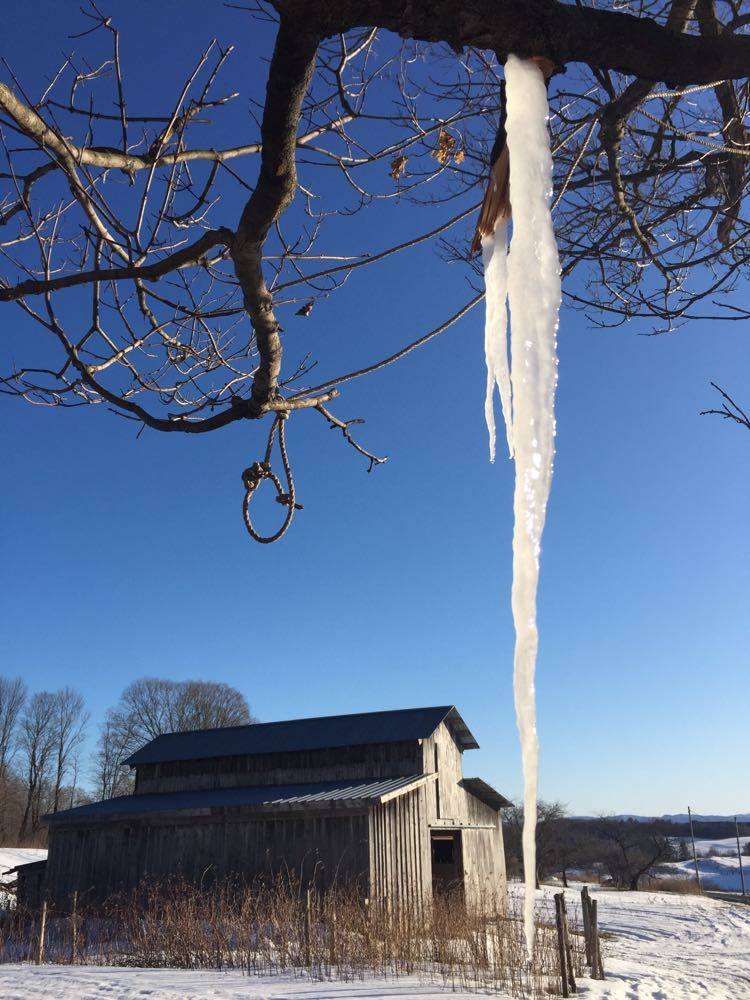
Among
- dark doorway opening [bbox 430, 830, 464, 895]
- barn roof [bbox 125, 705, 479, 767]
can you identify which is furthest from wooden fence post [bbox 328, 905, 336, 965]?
dark doorway opening [bbox 430, 830, 464, 895]

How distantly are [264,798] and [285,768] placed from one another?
262 centimetres

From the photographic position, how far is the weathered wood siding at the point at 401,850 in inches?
632

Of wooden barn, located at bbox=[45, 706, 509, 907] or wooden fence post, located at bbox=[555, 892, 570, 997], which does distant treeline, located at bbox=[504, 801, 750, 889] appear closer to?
wooden barn, located at bbox=[45, 706, 509, 907]

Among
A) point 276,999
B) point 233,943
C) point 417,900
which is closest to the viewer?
point 276,999

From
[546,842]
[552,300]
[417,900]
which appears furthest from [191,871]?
[546,842]

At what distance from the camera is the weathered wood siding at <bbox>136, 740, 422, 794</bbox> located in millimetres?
19375

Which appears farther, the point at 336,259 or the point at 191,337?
the point at 191,337

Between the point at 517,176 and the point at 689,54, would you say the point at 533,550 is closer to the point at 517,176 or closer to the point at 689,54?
the point at 517,176

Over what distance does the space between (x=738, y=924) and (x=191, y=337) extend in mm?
28587

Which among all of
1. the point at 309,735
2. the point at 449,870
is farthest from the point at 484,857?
the point at 309,735

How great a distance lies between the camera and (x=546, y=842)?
148 ft

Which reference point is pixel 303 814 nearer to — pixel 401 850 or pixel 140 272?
pixel 401 850

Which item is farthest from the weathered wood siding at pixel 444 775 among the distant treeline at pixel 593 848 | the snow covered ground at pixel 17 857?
the snow covered ground at pixel 17 857

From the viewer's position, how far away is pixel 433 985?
31.7ft
